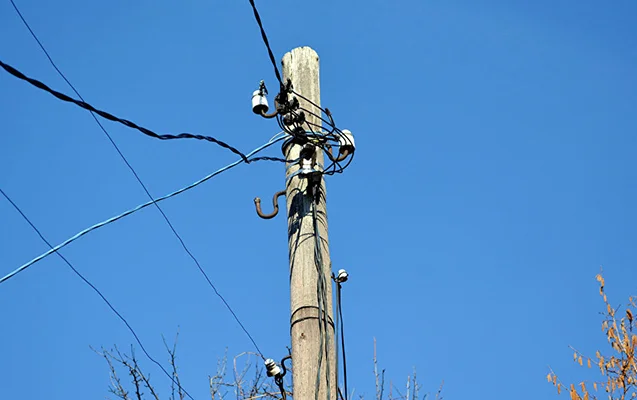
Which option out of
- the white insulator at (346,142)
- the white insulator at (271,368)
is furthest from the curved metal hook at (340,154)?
the white insulator at (271,368)

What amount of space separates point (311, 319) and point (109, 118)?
153 cm

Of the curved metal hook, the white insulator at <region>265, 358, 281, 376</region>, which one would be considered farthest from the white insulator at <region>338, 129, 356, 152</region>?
the white insulator at <region>265, 358, 281, 376</region>

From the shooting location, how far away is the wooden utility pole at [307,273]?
16.6 ft

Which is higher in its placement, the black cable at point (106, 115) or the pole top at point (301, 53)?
the pole top at point (301, 53)

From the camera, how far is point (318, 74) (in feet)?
20.7

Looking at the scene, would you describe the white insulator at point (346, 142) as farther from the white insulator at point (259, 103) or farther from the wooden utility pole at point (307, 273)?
the white insulator at point (259, 103)

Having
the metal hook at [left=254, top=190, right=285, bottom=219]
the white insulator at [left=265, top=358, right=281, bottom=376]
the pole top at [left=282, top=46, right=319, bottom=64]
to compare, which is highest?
the pole top at [left=282, top=46, right=319, bottom=64]

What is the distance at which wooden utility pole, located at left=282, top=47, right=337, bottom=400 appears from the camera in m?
5.05

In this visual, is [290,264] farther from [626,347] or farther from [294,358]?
[626,347]

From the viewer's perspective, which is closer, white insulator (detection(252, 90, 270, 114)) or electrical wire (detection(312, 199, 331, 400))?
electrical wire (detection(312, 199, 331, 400))

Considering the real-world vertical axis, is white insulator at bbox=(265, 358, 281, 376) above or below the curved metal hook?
below

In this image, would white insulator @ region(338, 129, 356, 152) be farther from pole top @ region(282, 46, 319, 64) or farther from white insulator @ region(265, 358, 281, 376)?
white insulator @ region(265, 358, 281, 376)

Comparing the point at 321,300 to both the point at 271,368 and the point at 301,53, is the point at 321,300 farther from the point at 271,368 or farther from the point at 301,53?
the point at 301,53

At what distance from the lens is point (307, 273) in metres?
5.36
